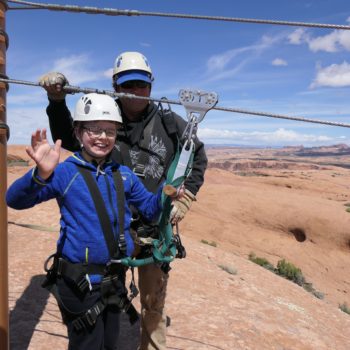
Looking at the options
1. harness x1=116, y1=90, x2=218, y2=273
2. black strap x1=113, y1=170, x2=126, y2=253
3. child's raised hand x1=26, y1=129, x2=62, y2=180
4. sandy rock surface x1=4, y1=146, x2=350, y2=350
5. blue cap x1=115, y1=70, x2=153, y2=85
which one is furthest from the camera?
sandy rock surface x1=4, y1=146, x2=350, y2=350

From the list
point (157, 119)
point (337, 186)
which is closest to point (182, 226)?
point (157, 119)

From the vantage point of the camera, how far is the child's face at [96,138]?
303 centimetres

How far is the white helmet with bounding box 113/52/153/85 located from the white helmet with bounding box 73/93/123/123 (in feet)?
2.37

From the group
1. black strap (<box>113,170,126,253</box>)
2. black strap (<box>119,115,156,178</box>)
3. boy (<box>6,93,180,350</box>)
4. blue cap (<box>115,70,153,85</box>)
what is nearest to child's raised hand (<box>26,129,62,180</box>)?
boy (<box>6,93,180,350</box>)

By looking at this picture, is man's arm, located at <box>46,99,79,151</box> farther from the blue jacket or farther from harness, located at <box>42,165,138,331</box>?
harness, located at <box>42,165,138,331</box>

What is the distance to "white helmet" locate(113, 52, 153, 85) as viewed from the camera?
3.75 m

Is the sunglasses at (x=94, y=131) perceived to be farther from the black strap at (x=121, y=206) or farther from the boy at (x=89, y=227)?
the black strap at (x=121, y=206)

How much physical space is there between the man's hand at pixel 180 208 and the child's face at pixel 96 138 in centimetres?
85

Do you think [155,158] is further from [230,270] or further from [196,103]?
[230,270]

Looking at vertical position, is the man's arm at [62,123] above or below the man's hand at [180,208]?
above

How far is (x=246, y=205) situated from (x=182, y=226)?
5.60 meters

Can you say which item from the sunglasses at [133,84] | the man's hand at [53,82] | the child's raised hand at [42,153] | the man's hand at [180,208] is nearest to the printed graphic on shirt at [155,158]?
the man's hand at [180,208]

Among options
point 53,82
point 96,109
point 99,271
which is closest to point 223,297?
point 99,271

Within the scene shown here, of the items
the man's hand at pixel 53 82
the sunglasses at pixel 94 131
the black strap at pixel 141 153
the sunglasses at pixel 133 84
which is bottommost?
the black strap at pixel 141 153
